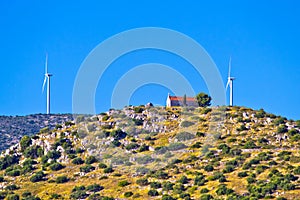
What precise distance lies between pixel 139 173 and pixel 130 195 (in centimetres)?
1129

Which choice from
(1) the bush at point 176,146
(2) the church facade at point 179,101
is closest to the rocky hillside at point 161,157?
(1) the bush at point 176,146

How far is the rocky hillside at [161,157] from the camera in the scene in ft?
443

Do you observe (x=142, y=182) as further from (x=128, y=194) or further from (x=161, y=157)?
(x=161, y=157)

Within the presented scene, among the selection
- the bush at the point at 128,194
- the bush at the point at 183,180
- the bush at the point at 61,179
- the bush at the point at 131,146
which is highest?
the bush at the point at 131,146

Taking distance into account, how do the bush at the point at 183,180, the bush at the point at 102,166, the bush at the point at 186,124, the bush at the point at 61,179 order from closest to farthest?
the bush at the point at 183,180 → the bush at the point at 61,179 → the bush at the point at 102,166 → the bush at the point at 186,124

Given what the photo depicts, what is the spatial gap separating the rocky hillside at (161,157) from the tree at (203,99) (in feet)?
34.7

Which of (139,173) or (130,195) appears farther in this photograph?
(139,173)

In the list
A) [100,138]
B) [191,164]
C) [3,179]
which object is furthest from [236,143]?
[3,179]

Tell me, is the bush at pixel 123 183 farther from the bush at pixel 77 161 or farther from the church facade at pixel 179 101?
the church facade at pixel 179 101

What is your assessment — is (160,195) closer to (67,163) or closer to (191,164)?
(191,164)

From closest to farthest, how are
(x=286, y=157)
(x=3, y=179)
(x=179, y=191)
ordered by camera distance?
(x=179, y=191)
(x=286, y=157)
(x=3, y=179)

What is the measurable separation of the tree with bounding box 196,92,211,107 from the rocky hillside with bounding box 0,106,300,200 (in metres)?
10.6

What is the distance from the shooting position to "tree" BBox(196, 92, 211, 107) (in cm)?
18925

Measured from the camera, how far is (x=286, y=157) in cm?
14300
